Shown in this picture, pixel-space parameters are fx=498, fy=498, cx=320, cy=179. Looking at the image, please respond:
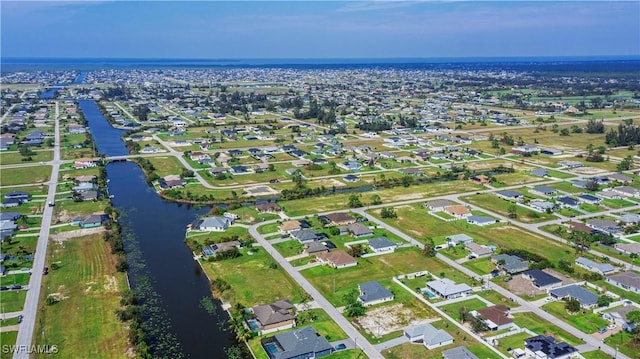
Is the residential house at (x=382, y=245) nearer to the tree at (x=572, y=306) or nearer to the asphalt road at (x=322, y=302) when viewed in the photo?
the asphalt road at (x=322, y=302)

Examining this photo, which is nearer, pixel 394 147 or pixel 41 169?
pixel 41 169

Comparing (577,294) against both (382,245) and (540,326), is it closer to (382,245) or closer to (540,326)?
(540,326)

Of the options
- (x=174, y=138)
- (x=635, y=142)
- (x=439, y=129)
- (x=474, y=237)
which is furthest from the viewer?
(x=439, y=129)

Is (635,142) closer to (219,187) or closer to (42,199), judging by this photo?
(219,187)

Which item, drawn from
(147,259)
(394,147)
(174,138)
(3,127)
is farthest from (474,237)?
(3,127)

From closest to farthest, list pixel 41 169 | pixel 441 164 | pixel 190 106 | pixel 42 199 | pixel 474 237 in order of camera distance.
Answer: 1. pixel 474 237
2. pixel 42 199
3. pixel 41 169
4. pixel 441 164
5. pixel 190 106

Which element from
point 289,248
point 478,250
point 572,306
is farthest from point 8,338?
point 572,306

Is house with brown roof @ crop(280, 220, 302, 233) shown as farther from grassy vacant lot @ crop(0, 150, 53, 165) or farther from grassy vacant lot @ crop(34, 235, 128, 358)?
grassy vacant lot @ crop(0, 150, 53, 165)

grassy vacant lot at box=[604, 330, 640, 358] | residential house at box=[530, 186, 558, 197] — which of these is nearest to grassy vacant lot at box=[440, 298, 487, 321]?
grassy vacant lot at box=[604, 330, 640, 358]
